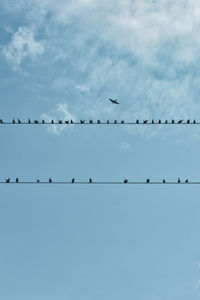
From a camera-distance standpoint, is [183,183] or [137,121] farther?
[137,121]

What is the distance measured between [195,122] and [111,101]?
32.7 feet

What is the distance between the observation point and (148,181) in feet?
105

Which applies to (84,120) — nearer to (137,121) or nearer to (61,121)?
(61,121)

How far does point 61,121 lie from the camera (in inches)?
1394

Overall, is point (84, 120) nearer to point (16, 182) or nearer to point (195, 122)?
point (16, 182)

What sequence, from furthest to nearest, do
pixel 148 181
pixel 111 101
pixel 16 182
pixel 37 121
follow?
1. pixel 111 101
2. pixel 37 121
3. pixel 148 181
4. pixel 16 182

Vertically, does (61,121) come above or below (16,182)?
above

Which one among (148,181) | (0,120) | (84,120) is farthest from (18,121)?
(148,181)

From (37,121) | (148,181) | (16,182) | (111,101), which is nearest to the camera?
(16,182)

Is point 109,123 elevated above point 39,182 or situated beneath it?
elevated above

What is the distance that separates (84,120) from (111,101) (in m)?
6.76

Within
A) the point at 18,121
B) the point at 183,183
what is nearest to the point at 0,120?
the point at 18,121

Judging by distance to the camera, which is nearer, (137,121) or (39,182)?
(39,182)

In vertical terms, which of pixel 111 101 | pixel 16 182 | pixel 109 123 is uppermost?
pixel 111 101
